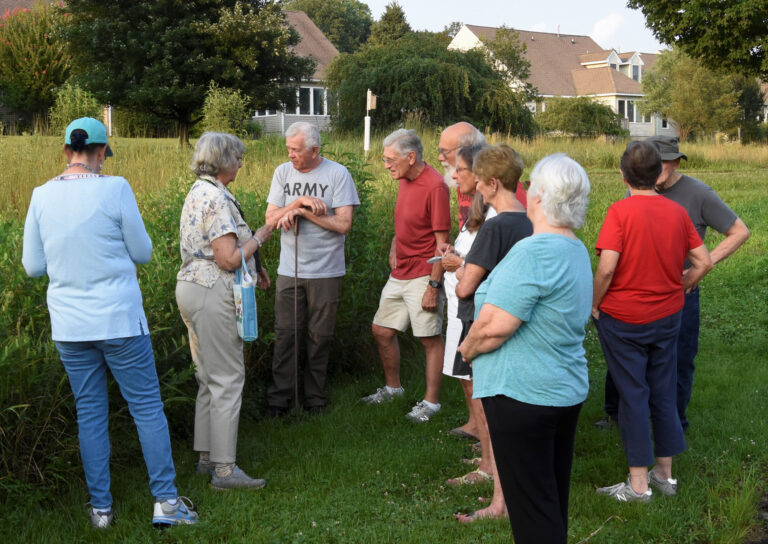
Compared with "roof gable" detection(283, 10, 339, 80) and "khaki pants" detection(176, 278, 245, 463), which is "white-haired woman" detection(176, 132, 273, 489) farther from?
"roof gable" detection(283, 10, 339, 80)

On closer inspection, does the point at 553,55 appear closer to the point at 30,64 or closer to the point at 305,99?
the point at 305,99

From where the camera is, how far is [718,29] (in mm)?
26531

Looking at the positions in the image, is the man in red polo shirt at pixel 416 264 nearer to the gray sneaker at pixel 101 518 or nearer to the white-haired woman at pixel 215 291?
the white-haired woman at pixel 215 291

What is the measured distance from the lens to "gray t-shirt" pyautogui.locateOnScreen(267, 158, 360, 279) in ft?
19.0

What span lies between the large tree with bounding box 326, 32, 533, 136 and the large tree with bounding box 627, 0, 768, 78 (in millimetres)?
5674

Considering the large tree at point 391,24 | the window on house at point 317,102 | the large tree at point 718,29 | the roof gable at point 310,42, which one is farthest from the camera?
the large tree at point 391,24

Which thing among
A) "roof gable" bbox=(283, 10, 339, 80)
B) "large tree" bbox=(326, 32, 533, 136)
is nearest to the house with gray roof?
"roof gable" bbox=(283, 10, 339, 80)

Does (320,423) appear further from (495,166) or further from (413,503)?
(495,166)

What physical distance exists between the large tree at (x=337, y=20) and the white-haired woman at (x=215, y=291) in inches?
3433

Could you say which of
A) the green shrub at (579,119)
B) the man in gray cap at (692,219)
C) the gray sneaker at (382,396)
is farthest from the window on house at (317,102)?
the man in gray cap at (692,219)

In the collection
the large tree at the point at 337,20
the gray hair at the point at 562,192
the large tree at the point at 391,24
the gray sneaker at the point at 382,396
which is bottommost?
the gray sneaker at the point at 382,396

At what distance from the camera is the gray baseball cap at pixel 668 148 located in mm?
4952

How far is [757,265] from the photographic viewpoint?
1180 centimetres

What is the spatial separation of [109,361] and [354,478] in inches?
67.3
